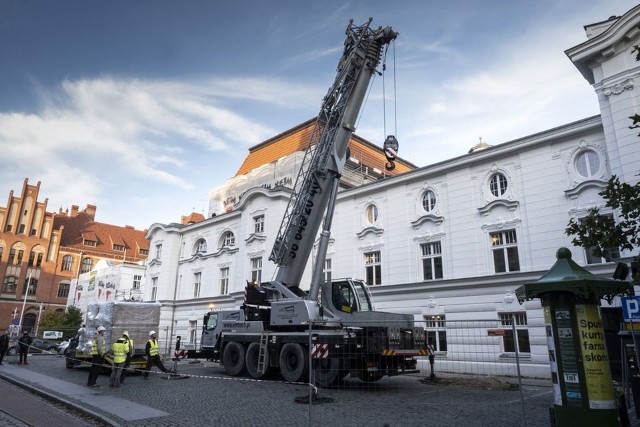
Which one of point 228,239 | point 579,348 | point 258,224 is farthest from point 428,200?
point 228,239

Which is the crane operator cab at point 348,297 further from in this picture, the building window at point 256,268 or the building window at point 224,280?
the building window at point 224,280

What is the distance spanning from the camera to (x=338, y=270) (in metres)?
24.9

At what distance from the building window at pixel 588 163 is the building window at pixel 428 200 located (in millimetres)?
6381

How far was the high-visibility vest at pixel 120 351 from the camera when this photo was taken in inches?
552

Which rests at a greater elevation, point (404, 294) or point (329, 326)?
point (404, 294)

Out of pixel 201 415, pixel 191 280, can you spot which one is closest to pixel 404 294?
pixel 201 415

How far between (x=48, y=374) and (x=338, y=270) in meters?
14.2

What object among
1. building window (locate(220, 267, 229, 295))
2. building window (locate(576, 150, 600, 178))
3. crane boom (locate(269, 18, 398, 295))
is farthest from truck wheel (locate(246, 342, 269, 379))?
building window (locate(220, 267, 229, 295))

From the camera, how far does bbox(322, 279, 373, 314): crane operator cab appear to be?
14.9 metres

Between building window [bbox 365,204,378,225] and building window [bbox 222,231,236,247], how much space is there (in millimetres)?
11476

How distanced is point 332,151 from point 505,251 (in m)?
9.08

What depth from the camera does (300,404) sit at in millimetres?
10539

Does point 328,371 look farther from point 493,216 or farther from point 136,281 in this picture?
point 136,281

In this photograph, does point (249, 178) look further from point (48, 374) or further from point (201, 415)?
point (201, 415)
